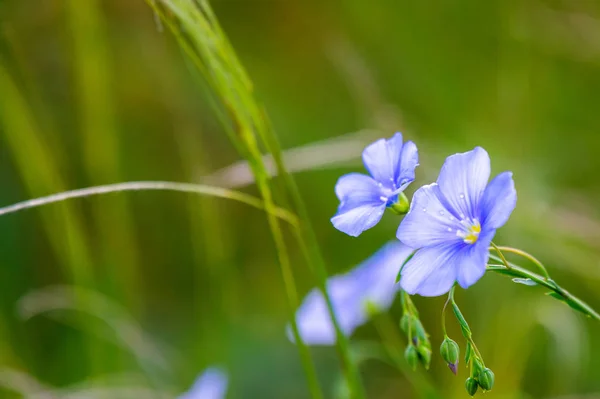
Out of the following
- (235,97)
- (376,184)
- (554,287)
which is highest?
(235,97)

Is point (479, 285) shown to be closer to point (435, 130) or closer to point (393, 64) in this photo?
point (435, 130)

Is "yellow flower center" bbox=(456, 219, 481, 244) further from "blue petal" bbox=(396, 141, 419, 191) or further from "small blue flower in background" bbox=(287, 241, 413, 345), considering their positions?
"small blue flower in background" bbox=(287, 241, 413, 345)

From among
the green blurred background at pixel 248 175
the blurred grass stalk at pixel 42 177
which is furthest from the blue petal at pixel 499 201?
the blurred grass stalk at pixel 42 177

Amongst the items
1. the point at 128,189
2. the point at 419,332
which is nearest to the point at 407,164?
the point at 419,332

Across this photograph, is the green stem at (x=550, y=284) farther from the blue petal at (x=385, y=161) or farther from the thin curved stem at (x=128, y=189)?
the thin curved stem at (x=128, y=189)

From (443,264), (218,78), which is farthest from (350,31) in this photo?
(443,264)

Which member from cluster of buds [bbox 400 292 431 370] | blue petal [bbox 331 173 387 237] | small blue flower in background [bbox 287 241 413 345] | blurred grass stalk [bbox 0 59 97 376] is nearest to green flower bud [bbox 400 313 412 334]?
cluster of buds [bbox 400 292 431 370]

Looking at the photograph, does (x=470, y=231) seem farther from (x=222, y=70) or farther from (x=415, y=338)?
(x=222, y=70)
